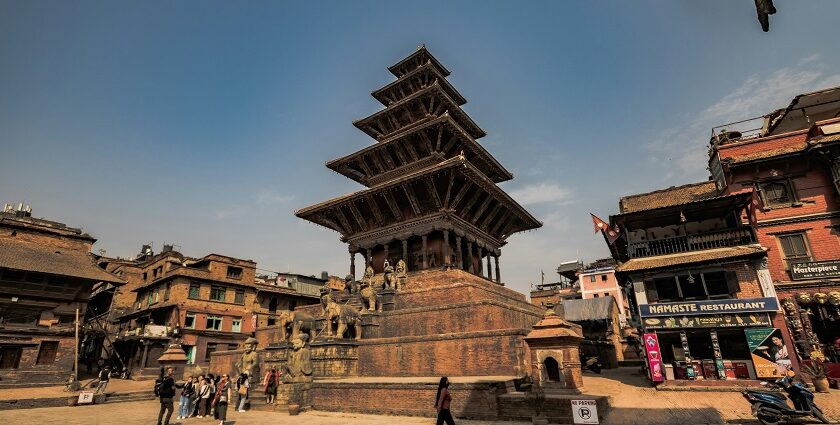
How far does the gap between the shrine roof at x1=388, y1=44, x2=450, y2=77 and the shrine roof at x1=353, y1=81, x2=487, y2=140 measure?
11.3 feet

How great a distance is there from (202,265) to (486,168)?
94.0ft

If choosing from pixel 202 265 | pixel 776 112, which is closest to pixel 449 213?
pixel 776 112

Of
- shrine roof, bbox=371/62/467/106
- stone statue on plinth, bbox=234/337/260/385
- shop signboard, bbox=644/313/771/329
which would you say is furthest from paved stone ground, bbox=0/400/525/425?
shrine roof, bbox=371/62/467/106

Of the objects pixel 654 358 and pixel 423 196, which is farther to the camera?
pixel 423 196

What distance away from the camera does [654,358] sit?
663 inches

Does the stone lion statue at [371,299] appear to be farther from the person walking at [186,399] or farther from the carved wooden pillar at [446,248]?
the person walking at [186,399]

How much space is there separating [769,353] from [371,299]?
16307 mm

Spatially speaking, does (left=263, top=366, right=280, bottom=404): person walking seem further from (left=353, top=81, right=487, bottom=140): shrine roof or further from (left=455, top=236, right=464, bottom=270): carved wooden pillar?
(left=353, top=81, right=487, bottom=140): shrine roof

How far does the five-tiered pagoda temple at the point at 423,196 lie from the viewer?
2556 centimetres

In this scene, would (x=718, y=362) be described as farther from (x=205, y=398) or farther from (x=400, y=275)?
(x=205, y=398)

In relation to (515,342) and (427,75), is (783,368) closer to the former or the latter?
(515,342)

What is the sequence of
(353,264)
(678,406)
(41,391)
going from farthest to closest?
(353,264), (41,391), (678,406)

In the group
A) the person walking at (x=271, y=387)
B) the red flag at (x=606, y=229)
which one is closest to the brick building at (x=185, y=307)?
the person walking at (x=271, y=387)

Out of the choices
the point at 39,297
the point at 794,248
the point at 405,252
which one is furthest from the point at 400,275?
the point at 39,297
